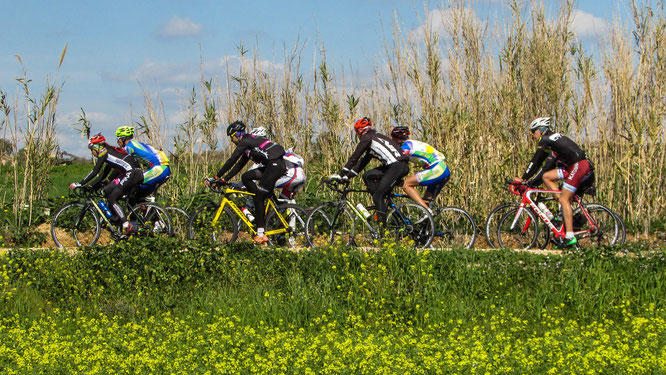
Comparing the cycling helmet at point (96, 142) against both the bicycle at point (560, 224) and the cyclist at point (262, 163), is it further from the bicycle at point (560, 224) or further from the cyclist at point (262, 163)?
the bicycle at point (560, 224)

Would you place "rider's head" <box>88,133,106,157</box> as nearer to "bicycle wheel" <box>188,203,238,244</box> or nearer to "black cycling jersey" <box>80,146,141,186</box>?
"black cycling jersey" <box>80,146,141,186</box>

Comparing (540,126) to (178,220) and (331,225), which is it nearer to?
(331,225)

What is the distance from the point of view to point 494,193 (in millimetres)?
12078

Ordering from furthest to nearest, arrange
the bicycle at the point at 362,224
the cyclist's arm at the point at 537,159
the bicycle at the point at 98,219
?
the bicycle at the point at 98,219, the bicycle at the point at 362,224, the cyclist's arm at the point at 537,159

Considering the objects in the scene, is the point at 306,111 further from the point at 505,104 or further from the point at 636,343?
the point at 636,343

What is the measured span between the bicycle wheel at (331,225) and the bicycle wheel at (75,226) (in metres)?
3.42

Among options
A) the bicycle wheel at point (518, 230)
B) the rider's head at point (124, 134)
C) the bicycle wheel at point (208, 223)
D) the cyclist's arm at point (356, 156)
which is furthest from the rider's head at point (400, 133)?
the rider's head at point (124, 134)

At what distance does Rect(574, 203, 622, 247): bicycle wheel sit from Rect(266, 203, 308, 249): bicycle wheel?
407cm

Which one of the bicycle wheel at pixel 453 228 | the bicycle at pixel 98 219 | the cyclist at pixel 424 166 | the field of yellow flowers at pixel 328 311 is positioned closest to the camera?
the field of yellow flowers at pixel 328 311

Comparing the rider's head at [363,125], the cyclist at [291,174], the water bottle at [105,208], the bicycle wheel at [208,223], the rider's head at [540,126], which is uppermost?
the rider's head at [363,125]

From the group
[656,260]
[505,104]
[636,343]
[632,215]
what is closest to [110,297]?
[636,343]

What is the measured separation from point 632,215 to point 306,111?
5822 millimetres

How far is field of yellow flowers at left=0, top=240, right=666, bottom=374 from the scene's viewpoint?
570 cm

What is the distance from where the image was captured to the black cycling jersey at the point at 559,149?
33.7 feet
